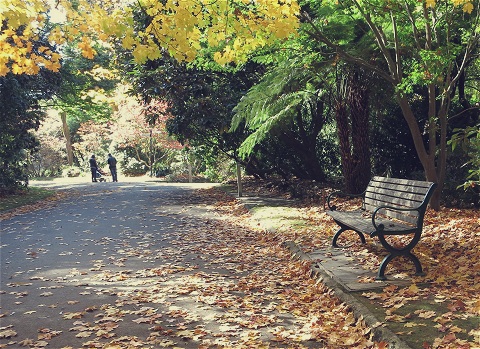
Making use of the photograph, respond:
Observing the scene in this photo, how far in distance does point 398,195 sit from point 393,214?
291 millimetres

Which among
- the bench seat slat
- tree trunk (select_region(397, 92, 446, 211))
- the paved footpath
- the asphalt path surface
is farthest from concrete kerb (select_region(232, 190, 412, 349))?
tree trunk (select_region(397, 92, 446, 211))

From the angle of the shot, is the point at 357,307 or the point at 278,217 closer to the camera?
the point at 357,307

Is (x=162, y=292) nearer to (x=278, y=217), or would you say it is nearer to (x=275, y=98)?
(x=278, y=217)

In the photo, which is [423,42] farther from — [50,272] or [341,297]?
[50,272]

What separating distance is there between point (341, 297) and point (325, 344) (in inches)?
42.0

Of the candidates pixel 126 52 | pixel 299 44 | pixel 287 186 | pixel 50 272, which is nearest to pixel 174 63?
pixel 126 52

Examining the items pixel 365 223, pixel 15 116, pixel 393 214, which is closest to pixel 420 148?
pixel 393 214

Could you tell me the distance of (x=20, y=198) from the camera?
17.8 m

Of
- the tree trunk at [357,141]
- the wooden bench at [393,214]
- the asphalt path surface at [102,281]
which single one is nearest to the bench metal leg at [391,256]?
the wooden bench at [393,214]

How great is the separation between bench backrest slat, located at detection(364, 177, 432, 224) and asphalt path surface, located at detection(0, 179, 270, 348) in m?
2.53

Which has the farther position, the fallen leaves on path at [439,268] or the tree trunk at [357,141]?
the tree trunk at [357,141]

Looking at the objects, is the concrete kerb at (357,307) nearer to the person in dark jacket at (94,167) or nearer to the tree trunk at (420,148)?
the tree trunk at (420,148)

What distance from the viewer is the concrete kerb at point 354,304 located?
3854 millimetres

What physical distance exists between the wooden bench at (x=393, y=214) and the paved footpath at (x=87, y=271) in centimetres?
248
